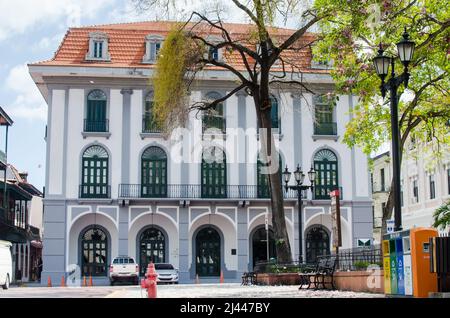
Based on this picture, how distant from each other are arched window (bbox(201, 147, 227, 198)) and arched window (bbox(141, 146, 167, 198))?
2.21 m

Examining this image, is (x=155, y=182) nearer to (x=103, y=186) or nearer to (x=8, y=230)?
(x=103, y=186)

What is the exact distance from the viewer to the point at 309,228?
4297 centimetres

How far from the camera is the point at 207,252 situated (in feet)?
139

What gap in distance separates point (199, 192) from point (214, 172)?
55.4 inches

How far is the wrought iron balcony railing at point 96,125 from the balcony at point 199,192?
10.8ft

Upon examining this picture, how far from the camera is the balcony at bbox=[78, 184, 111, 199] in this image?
40.8 metres

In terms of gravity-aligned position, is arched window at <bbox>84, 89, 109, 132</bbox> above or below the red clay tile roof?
below

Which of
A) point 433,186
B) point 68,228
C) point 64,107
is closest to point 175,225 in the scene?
point 68,228

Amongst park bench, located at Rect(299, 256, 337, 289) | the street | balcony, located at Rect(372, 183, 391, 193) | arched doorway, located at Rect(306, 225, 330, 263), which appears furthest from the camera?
balcony, located at Rect(372, 183, 391, 193)

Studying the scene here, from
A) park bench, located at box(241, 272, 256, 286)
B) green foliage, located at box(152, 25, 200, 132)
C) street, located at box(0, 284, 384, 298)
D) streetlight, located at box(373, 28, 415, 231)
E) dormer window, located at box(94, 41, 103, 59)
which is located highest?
dormer window, located at box(94, 41, 103, 59)

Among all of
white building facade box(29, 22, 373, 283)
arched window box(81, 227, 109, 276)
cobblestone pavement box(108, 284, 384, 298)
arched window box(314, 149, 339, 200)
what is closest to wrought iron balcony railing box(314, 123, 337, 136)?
white building facade box(29, 22, 373, 283)

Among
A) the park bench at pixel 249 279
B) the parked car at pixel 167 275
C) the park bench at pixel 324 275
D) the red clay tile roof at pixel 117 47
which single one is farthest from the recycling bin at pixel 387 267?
the red clay tile roof at pixel 117 47

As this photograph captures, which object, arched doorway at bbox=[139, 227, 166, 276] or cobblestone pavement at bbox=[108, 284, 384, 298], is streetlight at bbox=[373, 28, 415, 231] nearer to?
cobblestone pavement at bbox=[108, 284, 384, 298]

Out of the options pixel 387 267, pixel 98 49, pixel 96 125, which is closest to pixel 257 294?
pixel 387 267
